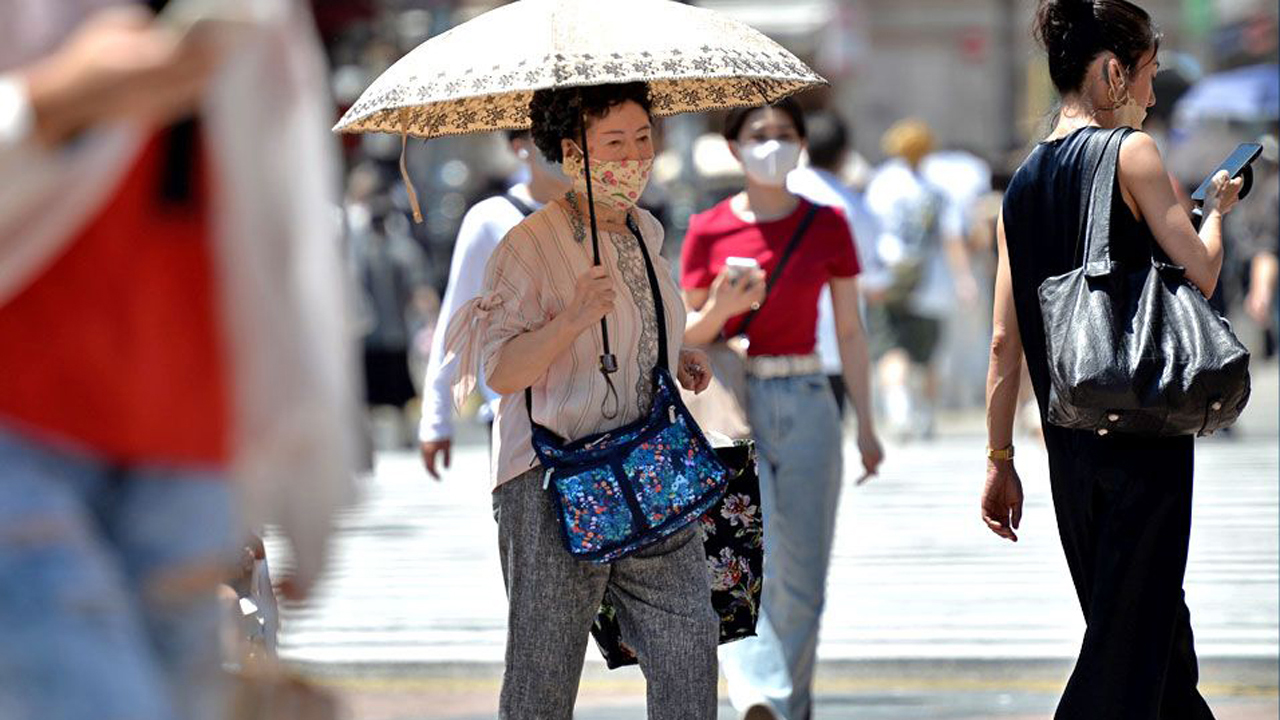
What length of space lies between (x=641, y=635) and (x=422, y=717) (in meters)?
2.46

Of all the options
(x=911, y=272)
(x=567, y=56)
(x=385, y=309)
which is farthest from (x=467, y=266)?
(x=385, y=309)

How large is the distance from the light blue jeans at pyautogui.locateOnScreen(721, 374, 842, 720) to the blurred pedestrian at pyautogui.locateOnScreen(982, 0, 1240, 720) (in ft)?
3.92

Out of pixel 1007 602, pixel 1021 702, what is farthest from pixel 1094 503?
pixel 1007 602

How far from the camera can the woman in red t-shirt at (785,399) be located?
20.9ft

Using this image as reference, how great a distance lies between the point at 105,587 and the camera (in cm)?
272

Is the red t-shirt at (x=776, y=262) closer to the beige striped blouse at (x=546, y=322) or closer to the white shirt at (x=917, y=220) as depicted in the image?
the beige striped blouse at (x=546, y=322)

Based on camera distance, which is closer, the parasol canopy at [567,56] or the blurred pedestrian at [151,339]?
the blurred pedestrian at [151,339]

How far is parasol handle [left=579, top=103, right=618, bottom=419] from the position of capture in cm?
496

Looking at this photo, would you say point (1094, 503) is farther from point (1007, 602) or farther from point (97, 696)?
point (1007, 602)

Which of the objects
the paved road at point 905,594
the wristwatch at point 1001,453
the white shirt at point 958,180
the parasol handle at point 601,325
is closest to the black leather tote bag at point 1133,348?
the wristwatch at point 1001,453

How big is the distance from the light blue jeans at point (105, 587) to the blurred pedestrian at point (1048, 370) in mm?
2454

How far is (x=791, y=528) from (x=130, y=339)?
376 centimetres

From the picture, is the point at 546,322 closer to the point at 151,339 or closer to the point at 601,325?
the point at 601,325

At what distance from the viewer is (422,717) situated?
7.32 meters
